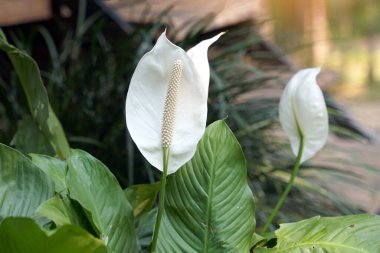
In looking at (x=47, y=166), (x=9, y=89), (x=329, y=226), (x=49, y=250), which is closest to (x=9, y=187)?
(x=47, y=166)

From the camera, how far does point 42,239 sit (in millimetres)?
556

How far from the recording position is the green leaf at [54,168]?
0.77m

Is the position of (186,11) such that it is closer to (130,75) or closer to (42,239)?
(130,75)

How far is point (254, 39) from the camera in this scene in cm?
189

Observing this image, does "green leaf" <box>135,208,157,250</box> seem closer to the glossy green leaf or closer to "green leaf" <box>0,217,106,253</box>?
the glossy green leaf

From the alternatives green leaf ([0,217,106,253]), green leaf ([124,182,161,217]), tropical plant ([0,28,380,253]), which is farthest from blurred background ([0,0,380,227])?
green leaf ([0,217,106,253])

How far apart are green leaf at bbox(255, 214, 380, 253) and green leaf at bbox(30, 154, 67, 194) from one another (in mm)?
234

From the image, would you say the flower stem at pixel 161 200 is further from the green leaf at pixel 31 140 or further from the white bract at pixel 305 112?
the green leaf at pixel 31 140

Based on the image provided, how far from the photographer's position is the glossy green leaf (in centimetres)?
A: 64

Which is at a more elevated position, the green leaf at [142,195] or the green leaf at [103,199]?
the green leaf at [103,199]

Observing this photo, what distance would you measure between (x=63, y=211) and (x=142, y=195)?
0.64 feet

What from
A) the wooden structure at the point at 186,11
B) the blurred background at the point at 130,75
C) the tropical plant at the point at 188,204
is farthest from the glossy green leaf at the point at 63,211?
the wooden structure at the point at 186,11

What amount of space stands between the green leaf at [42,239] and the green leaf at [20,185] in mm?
126

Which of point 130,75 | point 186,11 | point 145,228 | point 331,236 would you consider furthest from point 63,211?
point 186,11
